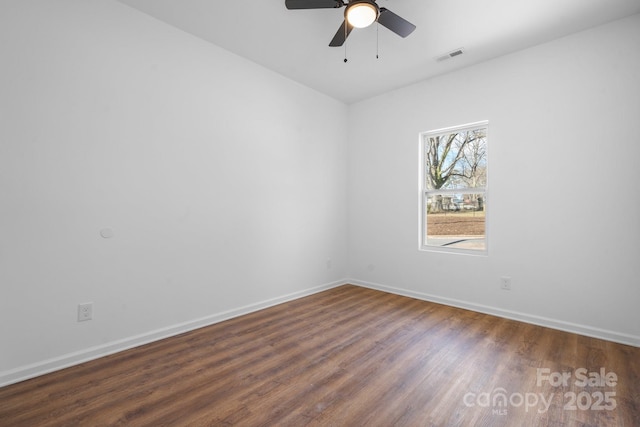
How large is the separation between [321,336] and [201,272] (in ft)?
4.46

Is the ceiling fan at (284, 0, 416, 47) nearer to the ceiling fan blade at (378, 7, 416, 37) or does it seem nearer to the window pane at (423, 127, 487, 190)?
the ceiling fan blade at (378, 7, 416, 37)

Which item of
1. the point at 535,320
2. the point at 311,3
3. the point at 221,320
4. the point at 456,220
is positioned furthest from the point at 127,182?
the point at 535,320

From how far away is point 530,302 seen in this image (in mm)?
3025

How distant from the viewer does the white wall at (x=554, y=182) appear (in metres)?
2.58

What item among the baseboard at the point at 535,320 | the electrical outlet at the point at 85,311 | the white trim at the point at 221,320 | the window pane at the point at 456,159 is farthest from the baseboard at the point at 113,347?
the window pane at the point at 456,159

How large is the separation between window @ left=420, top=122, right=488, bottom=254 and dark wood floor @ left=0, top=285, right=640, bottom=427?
3.65 ft

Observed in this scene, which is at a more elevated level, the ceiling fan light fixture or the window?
the ceiling fan light fixture

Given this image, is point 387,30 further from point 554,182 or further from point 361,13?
point 554,182

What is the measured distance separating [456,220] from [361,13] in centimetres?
269

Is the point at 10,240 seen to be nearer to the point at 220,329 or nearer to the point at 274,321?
the point at 220,329

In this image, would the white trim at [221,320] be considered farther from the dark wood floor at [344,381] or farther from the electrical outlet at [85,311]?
the electrical outlet at [85,311]

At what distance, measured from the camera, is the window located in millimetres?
3488

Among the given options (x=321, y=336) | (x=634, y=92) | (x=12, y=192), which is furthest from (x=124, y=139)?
(x=634, y=92)

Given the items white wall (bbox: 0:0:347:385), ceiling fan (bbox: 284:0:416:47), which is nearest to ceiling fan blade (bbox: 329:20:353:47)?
ceiling fan (bbox: 284:0:416:47)
